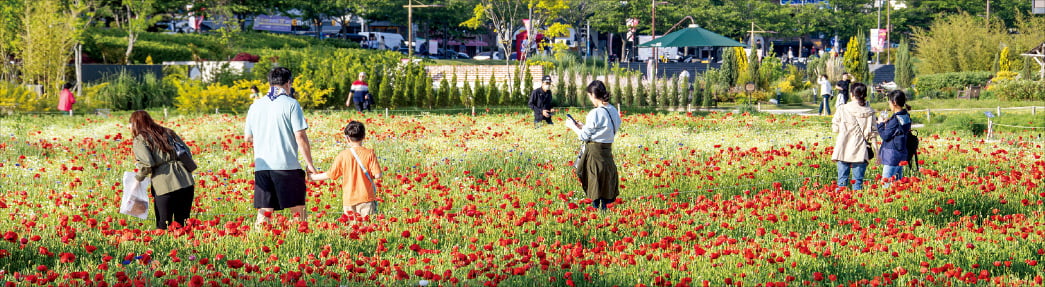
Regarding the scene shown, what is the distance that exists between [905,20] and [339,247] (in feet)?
248

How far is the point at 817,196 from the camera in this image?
326 inches

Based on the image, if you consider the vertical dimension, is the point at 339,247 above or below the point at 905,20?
below

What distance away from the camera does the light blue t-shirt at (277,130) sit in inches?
276

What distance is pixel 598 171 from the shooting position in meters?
8.00

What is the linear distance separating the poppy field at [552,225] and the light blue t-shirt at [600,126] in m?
0.63

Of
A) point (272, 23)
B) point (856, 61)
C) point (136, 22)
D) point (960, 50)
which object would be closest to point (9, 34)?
point (136, 22)

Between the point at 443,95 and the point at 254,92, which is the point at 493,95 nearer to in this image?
the point at 443,95

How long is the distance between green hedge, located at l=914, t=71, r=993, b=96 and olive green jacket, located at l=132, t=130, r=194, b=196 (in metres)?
34.2

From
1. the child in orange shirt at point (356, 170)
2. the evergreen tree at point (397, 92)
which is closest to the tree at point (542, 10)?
the evergreen tree at point (397, 92)

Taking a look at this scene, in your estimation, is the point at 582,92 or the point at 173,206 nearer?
the point at 173,206

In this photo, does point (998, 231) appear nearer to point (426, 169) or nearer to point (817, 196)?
point (817, 196)

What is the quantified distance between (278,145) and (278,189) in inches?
12.9

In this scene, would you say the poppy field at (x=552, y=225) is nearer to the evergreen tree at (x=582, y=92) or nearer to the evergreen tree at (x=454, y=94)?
the evergreen tree at (x=454, y=94)

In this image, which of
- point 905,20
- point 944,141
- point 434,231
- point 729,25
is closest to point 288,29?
point 729,25
